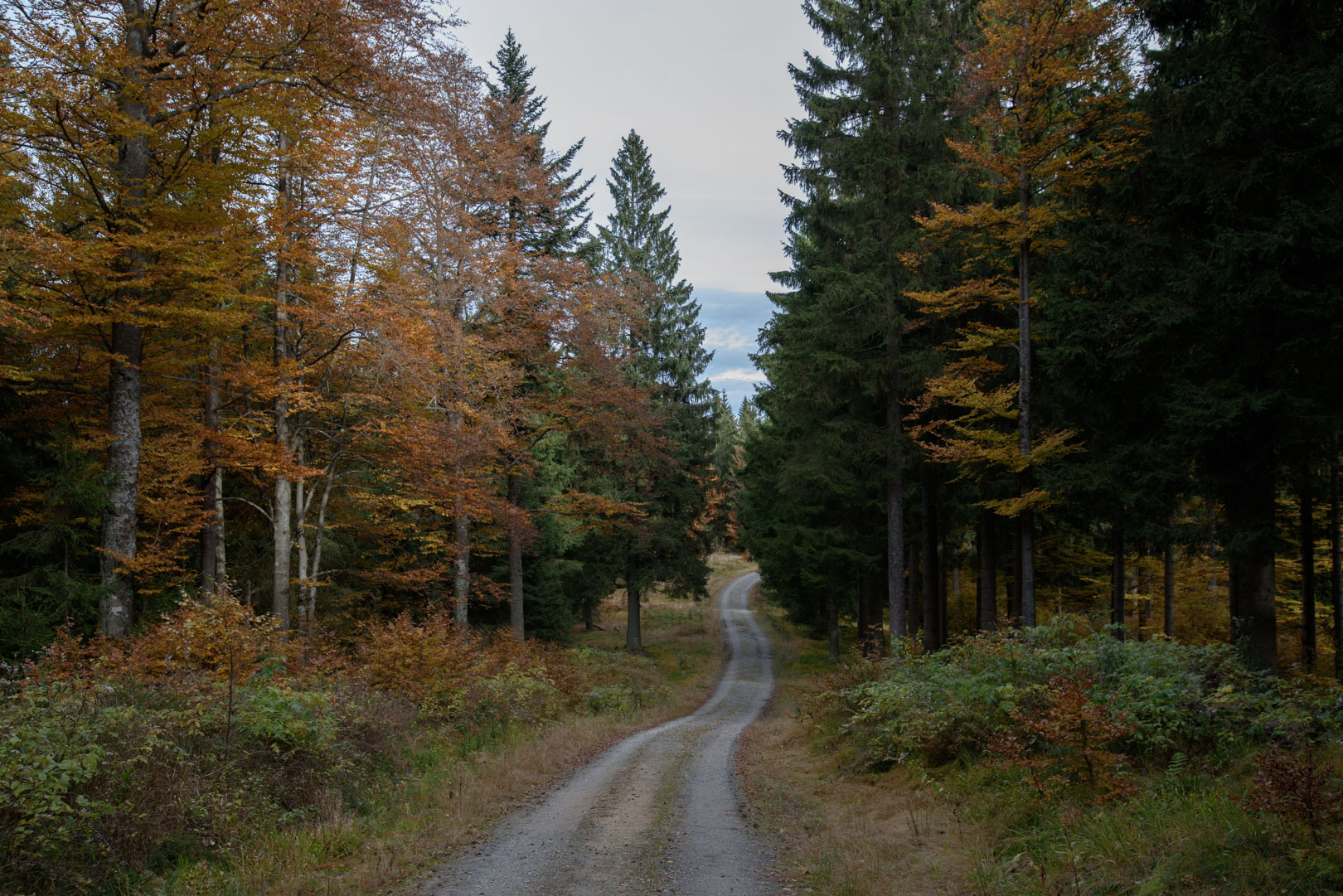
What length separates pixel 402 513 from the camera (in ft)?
69.2

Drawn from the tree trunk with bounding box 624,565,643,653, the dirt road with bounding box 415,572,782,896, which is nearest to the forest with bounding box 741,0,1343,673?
the dirt road with bounding box 415,572,782,896

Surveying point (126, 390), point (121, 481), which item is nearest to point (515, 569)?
point (121, 481)

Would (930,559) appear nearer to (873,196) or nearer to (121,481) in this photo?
(873,196)

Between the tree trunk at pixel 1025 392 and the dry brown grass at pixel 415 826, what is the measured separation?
32.6 ft

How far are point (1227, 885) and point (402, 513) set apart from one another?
20.6 metres

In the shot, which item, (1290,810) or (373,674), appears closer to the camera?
(1290,810)

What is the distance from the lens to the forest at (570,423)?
6336 millimetres

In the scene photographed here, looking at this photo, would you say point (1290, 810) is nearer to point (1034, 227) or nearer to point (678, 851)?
point (678, 851)

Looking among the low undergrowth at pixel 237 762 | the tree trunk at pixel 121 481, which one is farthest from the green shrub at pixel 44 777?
the tree trunk at pixel 121 481

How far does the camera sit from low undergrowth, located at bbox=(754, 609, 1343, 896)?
443 cm

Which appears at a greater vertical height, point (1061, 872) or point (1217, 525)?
point (1217, 525)

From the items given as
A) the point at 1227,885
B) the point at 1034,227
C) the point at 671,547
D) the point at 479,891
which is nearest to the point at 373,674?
the point at 479,891

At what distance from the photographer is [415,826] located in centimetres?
769

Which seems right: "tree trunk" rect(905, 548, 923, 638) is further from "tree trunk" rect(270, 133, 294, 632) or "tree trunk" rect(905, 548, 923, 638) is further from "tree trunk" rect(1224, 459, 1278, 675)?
"tree trunk" rect(270, 133, 294, 632)
